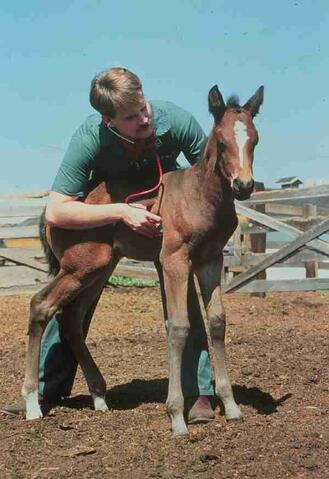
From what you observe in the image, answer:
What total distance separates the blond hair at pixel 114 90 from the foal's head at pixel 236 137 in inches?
21.6

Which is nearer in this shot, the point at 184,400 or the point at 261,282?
the point at 184,400

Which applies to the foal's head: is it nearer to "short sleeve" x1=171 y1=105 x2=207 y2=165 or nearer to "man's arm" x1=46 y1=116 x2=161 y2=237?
"short sleeve" x1=171 y1=105 x2=207 y2=165

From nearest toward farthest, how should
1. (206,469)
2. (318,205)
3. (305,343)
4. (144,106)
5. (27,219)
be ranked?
(206,469), (144,106), (305,343), (318,205), (27,219)

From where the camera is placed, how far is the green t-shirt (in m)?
5.04

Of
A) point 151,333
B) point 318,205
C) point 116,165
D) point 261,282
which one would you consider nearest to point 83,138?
point 116,165

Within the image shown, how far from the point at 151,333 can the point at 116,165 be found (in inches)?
161

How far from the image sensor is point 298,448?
4.08 m

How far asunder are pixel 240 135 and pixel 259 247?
955cm

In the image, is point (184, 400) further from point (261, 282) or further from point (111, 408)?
point (261, 282)

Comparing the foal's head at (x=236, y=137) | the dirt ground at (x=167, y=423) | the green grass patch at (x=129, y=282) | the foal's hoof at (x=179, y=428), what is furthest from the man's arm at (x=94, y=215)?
the green grass patch at (x=129, y=282)

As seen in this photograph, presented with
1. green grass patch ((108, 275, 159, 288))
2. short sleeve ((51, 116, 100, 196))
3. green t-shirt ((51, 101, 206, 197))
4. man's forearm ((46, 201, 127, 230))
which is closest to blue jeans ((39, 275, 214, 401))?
man's forearm ((46, 201, 127, 230))

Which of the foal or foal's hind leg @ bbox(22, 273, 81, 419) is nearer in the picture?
the foal

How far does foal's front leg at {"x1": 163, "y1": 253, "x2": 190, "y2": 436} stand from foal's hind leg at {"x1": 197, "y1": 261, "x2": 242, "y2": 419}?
0.93 feet

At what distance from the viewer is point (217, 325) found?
16.2ft
